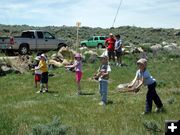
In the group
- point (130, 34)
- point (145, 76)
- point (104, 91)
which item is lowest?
point (130, 34)

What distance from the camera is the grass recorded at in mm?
9989

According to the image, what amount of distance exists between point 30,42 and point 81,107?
2038cm

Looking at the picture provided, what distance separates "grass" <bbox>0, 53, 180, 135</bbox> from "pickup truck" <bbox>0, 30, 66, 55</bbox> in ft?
26.9

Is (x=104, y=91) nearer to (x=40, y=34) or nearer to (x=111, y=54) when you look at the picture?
(x=111, y=54)

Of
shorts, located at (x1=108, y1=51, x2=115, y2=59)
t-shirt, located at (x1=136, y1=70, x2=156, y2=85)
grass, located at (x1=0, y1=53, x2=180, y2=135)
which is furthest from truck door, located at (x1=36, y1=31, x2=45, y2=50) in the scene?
t-shirt, located at (x1=136, y1=70, x2=156, y2=85)

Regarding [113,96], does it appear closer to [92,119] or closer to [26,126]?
[92,119]

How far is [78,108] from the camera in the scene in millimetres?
13422

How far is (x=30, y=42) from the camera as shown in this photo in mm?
33375

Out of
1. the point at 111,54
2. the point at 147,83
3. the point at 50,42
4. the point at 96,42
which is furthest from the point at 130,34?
the point at 147,83

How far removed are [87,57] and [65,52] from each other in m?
1.46

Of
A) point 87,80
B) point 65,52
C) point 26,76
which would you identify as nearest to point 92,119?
point 87,80

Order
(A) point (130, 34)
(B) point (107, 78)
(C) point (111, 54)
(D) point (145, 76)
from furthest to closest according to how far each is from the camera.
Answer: (A) point (130, 34), (C) point (111, 54), (B) point (107, 78), (D) point (145, 76)

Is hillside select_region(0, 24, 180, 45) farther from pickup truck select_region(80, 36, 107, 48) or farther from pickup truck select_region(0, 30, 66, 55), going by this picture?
pickup truck select_region(0, 30, 66, 55)

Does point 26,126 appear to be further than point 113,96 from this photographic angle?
No
